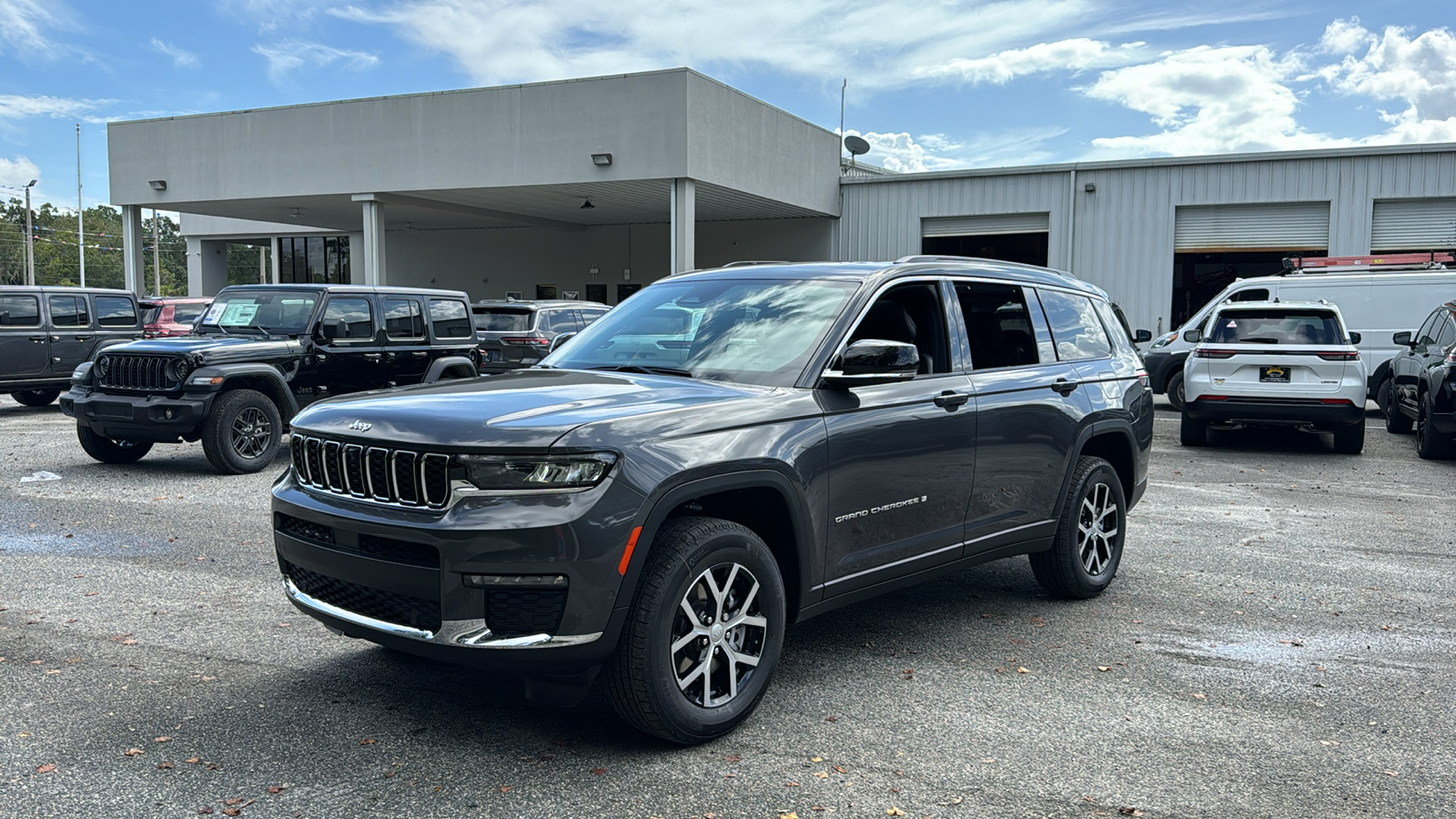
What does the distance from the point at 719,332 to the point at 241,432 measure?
732cm

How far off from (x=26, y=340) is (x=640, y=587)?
15374mm

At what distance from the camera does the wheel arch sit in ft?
12.7

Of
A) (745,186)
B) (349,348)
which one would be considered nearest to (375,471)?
(349,348)

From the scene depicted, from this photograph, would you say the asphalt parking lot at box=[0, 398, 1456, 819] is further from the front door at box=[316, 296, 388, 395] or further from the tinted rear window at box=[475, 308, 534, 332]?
the tinted rear window at box=[475, 308, 534, 332]

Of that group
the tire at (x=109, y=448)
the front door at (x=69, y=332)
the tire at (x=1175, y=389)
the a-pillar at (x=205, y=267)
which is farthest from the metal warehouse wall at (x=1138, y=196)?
the a-pillar at (x=205, y=267)

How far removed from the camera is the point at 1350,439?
508 inches

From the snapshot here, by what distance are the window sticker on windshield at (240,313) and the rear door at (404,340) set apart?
128cm

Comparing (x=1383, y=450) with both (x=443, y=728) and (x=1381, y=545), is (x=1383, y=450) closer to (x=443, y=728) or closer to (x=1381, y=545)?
(x=1381, y=545)

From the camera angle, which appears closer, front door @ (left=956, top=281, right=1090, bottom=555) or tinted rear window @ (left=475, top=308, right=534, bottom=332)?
front door @ (left=956, top=281, right=1090, bottom=555)

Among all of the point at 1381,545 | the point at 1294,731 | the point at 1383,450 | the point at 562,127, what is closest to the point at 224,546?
the point at 1294,731

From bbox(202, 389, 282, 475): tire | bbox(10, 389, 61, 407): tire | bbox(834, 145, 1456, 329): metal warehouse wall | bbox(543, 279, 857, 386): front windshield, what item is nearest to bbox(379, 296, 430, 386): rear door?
bbox(202, 389, 282, 475): tire

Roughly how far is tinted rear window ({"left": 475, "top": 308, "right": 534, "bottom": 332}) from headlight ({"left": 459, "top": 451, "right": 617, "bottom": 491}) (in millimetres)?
13305

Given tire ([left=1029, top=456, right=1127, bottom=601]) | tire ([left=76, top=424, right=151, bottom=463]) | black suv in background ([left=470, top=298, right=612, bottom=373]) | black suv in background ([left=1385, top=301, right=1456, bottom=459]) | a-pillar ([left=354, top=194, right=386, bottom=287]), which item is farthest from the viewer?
A: a-pillar ([left=354, top=194, right=386, bottom=287])

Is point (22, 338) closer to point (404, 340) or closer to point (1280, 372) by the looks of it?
point (404, 340)
